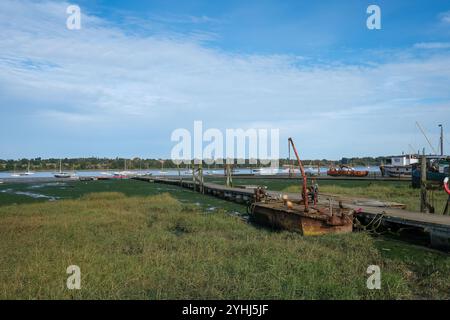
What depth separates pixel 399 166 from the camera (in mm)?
71688

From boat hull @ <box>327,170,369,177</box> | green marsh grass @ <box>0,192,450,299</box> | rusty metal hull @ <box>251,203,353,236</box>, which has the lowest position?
green marsh grass @ <box>0,192,450,299</box>

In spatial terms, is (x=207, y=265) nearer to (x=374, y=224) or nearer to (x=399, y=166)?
(x=374, y=224)

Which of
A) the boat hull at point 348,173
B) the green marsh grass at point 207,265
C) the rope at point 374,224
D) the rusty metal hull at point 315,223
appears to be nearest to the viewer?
the green marsh grass at point 207,265

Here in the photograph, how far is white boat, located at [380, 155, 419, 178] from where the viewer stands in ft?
229

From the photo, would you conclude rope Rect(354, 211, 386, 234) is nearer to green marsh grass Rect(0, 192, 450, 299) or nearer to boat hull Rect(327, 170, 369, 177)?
green marsh grass Rect(0, 192, 450, 299)

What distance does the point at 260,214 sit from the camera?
77.4 feet

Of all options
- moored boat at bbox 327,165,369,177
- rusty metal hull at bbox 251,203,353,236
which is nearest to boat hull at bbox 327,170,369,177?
moored boat at bbox 327,165,369,177

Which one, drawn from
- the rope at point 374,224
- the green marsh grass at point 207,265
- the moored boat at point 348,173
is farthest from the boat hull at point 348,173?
the green marsh grass at point 207,265

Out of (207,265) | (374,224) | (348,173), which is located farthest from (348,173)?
(207,265)

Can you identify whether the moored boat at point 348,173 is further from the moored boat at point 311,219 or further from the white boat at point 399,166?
the moored boat at point 311,219

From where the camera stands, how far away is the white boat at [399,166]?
69938mm
